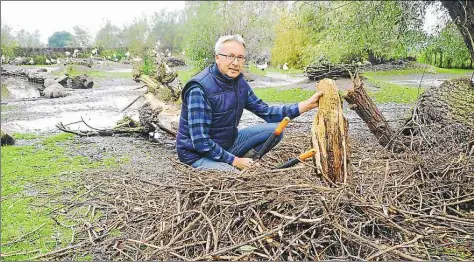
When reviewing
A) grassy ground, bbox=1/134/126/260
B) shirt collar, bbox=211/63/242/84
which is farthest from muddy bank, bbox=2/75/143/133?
shirt collar, bbox=211/63/242/84

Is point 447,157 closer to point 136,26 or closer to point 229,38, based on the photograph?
point 229,38

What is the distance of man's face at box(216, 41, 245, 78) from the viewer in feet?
14.1

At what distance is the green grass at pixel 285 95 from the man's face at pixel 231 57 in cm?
1102

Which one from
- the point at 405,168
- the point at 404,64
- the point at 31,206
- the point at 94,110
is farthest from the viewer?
the point at 404,64

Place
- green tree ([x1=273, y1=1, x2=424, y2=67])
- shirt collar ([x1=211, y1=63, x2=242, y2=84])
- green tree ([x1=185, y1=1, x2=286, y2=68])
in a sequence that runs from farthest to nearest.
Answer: green tree ([x1=185, y1=1, x2=286, y2=68])
green tree ([x1=273, y1=1, x2=424, y2=67])
shirt collar ([x1=211, y1=63, x2=242, y2=84])

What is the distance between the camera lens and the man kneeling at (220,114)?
432cm

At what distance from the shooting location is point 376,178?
14.1ft

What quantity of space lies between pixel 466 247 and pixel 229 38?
250cm

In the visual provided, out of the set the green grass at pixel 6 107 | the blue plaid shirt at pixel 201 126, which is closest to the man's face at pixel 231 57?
the blue plaid shirt at pixel 201 126

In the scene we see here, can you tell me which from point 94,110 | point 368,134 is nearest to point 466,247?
point 368,134

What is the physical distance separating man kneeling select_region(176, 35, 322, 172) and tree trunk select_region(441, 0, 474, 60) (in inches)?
241

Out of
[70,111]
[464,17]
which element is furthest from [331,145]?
[70,111]

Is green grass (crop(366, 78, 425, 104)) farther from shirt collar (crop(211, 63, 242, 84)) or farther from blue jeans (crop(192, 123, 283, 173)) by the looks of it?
shirt collar (crop(211, 63, 242, 84))

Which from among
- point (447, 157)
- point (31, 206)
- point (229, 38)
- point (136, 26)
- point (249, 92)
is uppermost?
point (136, 26)
